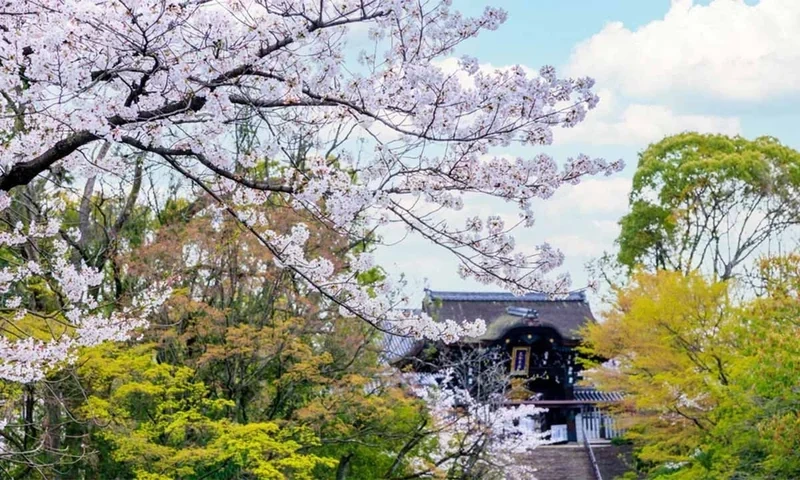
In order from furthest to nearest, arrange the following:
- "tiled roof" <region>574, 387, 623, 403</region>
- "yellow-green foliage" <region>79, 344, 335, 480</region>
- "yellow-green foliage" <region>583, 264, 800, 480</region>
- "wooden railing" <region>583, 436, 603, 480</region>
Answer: "tiled roof" <region>574, 387, 623, 403</region>, "wooden railing" <region>583, 436, 603, 480</region>, "yellow-green foliage" <region>583, 264, 800, 480</region>, "yellow-green foliage" <region>79, 344, 335, 480</region>

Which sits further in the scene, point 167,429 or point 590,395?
point 590,395

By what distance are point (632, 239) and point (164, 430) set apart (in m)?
16.1

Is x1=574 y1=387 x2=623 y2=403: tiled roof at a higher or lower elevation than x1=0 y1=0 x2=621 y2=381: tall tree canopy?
higher

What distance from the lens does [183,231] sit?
1022 centimetres

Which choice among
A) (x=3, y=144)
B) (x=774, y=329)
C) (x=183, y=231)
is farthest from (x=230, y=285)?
(x=3, y=144)

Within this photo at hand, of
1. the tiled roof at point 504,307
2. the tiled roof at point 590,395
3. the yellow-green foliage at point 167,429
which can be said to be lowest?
the yellow-green foliage at point 167,429

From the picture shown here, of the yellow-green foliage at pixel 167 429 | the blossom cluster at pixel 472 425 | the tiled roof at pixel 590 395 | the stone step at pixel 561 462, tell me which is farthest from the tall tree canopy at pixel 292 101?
the tiled roof at pixel 590 395

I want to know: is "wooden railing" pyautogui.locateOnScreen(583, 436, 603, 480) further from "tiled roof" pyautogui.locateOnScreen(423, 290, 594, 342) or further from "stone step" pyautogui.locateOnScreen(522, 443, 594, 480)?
"tiled roof" pyautogui.locateOnScreen(423, 290, 594, 342)

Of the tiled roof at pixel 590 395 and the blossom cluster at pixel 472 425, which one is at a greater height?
the tiled roof at pixel 590 395

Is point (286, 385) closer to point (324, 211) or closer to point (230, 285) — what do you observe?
point (230, 285)

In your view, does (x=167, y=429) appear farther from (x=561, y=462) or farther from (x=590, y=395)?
(x=590, y=395)

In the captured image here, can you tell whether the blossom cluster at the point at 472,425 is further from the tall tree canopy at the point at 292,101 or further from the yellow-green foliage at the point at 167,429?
the tall tree canopy at the point at 292,101

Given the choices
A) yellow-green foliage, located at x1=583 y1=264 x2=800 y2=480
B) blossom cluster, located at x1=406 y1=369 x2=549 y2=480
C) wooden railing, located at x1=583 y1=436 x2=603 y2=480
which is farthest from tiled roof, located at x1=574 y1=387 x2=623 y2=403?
blossom cluster, located at x1=406 y1=369 x2=549 y2=480

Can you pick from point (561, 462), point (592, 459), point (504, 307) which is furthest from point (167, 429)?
point (504, 307)
